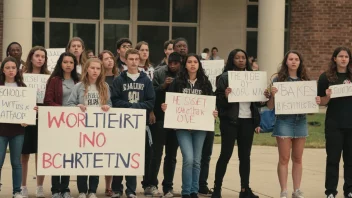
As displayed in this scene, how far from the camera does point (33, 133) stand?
10.2 m

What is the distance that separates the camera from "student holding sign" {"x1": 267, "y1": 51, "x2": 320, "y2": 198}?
10344 mm

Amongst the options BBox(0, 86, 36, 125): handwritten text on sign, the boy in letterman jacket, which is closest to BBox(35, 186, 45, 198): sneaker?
the boy in letterman jacket

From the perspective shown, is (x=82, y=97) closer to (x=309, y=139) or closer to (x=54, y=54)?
(x=54, y=54)

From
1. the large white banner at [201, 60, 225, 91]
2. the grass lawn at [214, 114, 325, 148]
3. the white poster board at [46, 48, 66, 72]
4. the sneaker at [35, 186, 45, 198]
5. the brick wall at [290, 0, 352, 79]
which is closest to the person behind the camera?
the sneaker at [35, 186, 45, 198]

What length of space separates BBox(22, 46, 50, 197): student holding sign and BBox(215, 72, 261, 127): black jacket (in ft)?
7.58

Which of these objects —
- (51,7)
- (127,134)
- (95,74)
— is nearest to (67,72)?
(95,74)

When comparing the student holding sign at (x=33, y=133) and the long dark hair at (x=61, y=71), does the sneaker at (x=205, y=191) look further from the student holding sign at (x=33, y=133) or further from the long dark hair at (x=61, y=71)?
the long dark hair at (x=61, y=71)

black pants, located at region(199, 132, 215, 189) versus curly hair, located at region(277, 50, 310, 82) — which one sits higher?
curly hair, located at region(277, 50, 310, 82)

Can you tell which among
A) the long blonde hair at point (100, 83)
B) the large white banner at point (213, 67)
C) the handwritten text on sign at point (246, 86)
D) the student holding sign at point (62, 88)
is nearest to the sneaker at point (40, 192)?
the student holding sign at point (62, 88)

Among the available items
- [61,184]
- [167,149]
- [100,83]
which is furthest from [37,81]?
[167,149]

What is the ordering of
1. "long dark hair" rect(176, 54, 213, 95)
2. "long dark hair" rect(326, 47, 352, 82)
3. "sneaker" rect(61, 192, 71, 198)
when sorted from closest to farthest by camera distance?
1. "sneaker" rect(61, 192, 71, 198)
2. "long dark hair" rect(176, 54, 213, 95)
3. "long dark hair" rect(326, 47, 352, 82)

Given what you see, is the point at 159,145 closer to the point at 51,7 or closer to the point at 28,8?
the point at 28,8

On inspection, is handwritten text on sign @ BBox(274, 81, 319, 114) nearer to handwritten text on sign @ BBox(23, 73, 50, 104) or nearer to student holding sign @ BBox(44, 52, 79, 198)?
student holding sign @ BBox(44, 52, 79, 198)

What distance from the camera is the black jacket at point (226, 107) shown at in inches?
402
